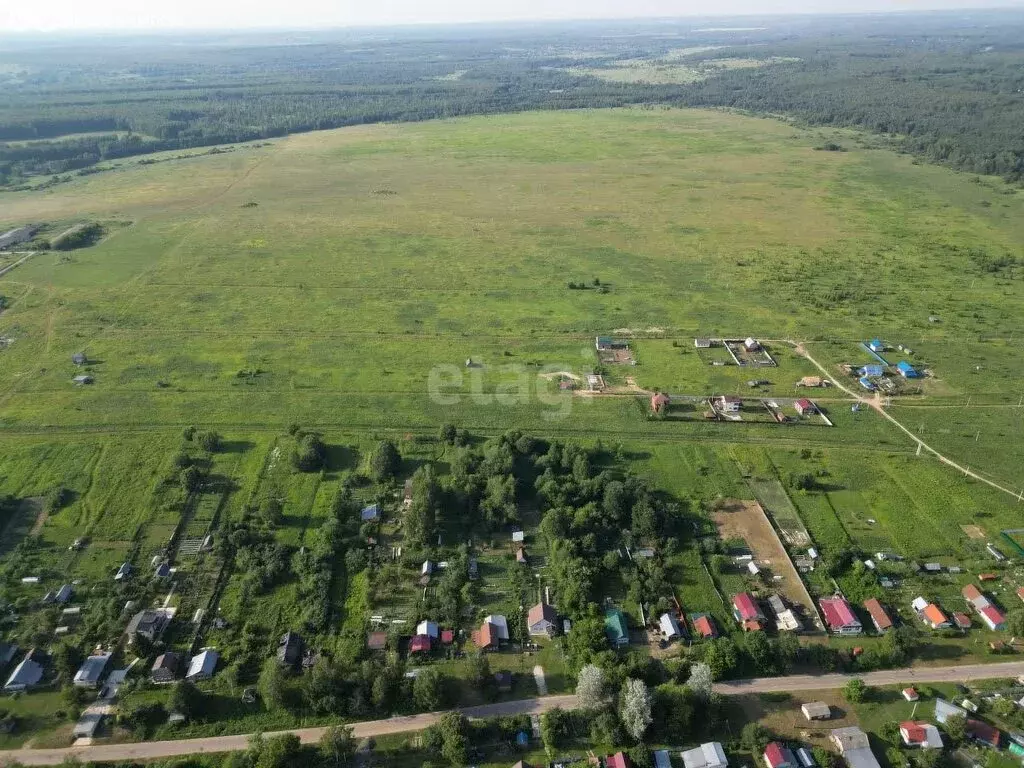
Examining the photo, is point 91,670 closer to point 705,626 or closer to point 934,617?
point 705,626

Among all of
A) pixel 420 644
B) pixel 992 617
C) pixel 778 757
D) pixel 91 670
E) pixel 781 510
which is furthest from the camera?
pixel 781 510

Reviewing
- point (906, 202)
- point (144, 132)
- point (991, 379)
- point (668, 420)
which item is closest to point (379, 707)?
point (668, 420)

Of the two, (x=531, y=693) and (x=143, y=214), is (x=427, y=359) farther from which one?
(x=143, y=214)

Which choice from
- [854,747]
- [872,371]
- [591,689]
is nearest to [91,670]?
[591,689]

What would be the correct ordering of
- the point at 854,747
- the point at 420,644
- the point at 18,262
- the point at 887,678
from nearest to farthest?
the point at 854,747 → the point at 887,678 → the point at 420,644 → the point at 18,262

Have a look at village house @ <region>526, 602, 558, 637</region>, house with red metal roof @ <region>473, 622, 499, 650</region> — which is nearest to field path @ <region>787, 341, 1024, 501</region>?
village house @ <region>526, 602, 558, 637</region>

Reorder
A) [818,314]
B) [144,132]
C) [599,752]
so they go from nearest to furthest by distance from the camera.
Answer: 1. [599,752]
2. [818,314]
3. [144,132]
